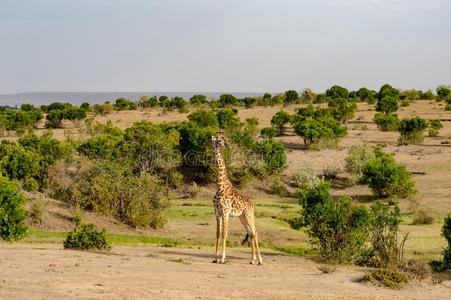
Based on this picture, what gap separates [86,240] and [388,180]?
23.2 m

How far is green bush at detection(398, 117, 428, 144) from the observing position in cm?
5819

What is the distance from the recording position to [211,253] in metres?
21.5

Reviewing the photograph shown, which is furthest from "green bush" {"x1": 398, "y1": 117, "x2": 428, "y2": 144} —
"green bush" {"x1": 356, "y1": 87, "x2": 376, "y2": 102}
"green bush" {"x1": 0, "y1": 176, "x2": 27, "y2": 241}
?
"green bush" {"x1": 0, "y1": 176, "x2": 27, "y2": 241}

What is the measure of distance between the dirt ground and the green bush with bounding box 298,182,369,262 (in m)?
2.08

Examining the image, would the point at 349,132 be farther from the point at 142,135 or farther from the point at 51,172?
the point at 51,172

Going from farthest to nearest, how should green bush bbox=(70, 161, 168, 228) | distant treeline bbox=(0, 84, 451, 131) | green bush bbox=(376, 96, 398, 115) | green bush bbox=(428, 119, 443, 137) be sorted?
distant treeline bbox=(0, 84, 451, 131), green bush bbox=(376, 96, 398, 115), green bush bbox=(428, 119, 443, 137), green bush bbox=(70, 161, 168, 228)

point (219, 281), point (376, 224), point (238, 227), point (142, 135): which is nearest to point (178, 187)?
point (142, 135)

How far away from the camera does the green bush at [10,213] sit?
70.2 feet

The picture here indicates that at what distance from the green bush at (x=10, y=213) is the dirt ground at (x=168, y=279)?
1.47m

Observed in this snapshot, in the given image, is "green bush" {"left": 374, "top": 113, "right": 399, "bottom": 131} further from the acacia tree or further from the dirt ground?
the dirt ground

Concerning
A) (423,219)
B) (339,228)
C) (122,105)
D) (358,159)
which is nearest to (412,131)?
(358,159)

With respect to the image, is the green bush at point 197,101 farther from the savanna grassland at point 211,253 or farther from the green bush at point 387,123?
the savanna grassland at point 211,253

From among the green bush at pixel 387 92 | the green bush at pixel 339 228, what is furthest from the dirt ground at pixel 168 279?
the green bush at pixel 387 92

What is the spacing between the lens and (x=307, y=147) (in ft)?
183
